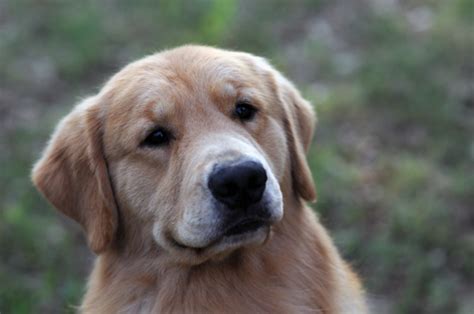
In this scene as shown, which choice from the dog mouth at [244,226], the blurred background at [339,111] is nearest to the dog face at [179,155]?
the dog mouth at [244,226]

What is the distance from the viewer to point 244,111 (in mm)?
4875

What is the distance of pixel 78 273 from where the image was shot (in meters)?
6.88

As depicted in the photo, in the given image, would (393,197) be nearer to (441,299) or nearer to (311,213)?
(441,299)

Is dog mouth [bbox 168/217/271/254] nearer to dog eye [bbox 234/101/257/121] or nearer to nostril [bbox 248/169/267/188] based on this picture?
nostril [bbox 248/169/267/188]

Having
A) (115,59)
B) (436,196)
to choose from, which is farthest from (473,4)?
(115,59)

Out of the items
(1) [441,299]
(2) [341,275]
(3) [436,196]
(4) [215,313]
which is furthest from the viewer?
(3) [436,196]

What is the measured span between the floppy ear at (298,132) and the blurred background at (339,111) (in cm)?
177

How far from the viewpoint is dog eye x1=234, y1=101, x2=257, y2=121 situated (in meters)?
4.84

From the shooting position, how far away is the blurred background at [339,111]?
6.81m

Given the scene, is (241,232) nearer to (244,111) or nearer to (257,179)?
(257,179)

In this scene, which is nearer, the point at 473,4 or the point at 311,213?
the point at 311,213

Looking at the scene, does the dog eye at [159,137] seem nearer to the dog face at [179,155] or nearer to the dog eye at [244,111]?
the dog face at [179,155]

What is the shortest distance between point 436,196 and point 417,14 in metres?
3.11

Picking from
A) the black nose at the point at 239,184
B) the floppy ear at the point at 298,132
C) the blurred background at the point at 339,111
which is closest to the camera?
the black nose at the point at 239,184
